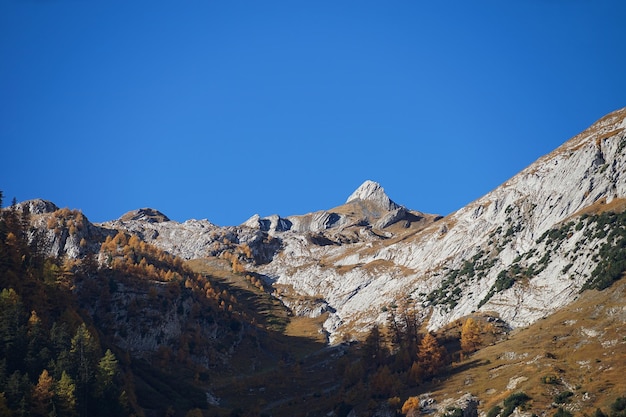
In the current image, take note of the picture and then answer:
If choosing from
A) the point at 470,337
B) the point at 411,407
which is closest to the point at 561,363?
the point at 411,407

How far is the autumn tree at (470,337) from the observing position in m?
176

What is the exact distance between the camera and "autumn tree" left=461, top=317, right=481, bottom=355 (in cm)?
17600

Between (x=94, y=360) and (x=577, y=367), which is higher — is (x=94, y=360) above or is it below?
above

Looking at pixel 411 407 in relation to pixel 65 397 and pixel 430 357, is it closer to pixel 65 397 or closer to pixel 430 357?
pixel 430 357

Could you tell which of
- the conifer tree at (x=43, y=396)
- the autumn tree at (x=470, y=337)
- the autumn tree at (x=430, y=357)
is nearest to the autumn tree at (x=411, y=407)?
the autumn tree at (x=430, y=357)

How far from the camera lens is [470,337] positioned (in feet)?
586

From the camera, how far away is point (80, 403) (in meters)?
123

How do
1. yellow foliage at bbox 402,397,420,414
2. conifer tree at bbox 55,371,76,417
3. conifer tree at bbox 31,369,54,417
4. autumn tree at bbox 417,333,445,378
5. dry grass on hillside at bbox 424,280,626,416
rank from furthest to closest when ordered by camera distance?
autumn tree at bbox 417,333,445,378
yellow foliage at bbox 402,397,420,414
dry grass on hillside at bbox 424,280,626,416
conifer tree at bbox 55,371,76,417
conifer tree at bbox 31,369,54,417

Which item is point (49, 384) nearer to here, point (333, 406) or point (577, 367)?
point (333, 406)

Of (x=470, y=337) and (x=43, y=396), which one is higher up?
(x=470, y=337)

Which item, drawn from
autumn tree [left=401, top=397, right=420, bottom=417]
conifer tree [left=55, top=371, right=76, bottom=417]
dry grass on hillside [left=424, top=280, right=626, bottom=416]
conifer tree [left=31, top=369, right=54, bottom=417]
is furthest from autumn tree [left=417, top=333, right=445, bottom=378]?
conifer tree [left=31, top=369, right=54, bottom=417]

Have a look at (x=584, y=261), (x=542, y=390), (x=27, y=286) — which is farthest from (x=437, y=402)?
(x=27, y=286)

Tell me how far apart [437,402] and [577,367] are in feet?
103

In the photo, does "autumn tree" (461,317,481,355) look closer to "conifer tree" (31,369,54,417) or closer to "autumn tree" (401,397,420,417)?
"autumn tree" (401,397,420,417)
